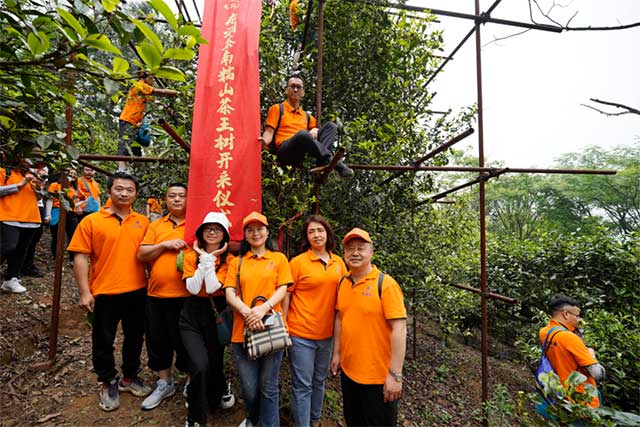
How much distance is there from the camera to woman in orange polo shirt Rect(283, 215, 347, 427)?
8.51 feet

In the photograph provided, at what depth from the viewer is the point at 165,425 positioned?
2.80 meters

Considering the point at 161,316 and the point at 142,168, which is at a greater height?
the point at 142,168

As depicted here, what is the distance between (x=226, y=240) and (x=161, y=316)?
0.87 m

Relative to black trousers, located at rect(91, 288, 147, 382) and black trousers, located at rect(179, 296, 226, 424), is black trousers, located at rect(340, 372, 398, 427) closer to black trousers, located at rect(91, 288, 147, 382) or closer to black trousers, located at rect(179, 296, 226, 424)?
black trousers, located at rect(179, 296, 226, 424)

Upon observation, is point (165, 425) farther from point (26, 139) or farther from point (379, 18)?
point (379, 18)

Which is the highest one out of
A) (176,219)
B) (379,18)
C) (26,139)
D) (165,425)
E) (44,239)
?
(379,18)

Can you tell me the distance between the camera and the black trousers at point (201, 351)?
253cm

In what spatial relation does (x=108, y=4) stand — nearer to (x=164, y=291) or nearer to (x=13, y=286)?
(x=164, y=291)

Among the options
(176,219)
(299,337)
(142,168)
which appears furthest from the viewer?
(142,168)

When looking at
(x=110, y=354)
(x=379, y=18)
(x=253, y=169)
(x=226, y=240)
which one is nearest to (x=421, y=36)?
(x=379, y=18)

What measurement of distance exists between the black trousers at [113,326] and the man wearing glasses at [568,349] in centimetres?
403

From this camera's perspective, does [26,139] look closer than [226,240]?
Yes

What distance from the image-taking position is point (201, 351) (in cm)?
258

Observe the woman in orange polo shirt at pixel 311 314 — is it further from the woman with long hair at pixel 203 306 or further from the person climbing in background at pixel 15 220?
the person climbing in background at pixel 15 220
